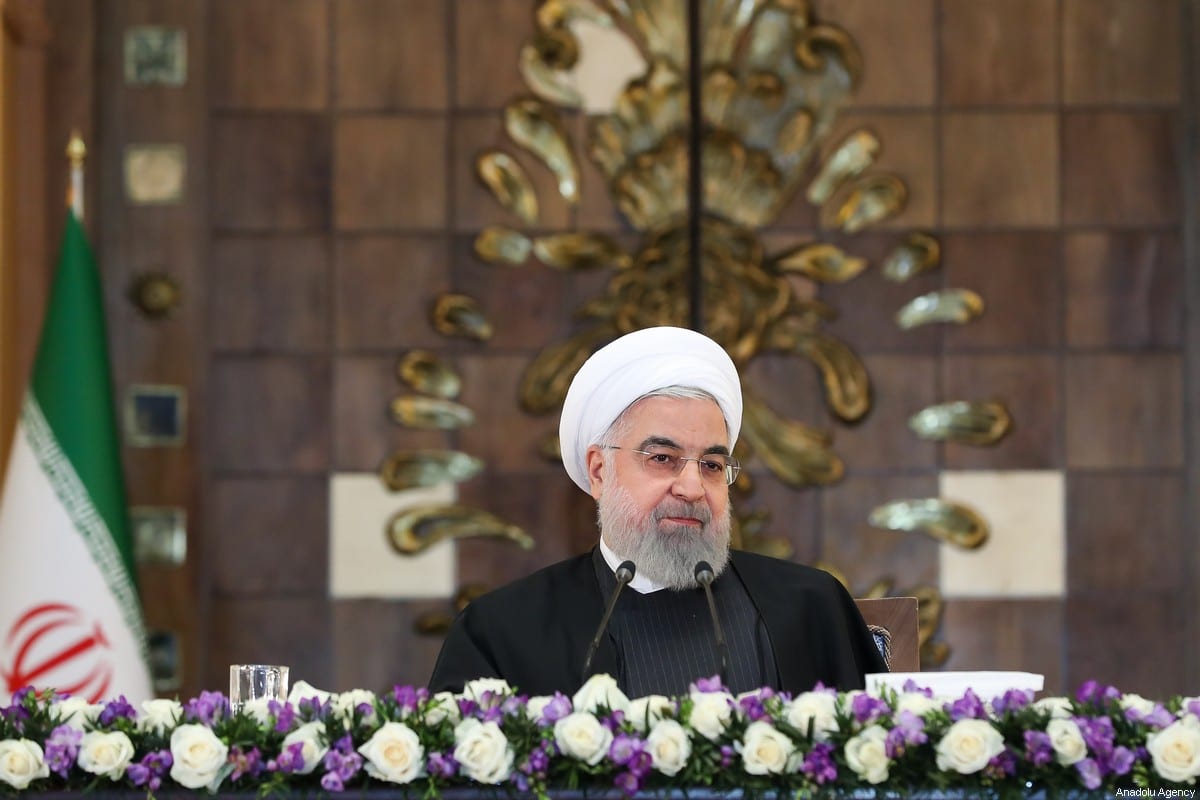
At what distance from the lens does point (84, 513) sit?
4.68 metres

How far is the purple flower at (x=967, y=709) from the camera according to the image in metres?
2.13

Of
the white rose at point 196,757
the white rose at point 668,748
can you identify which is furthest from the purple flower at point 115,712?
the white rose at point 668,748

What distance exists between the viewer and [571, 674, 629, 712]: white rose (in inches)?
85.8

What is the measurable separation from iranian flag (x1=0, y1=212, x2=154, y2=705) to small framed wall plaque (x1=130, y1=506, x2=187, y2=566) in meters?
0.32

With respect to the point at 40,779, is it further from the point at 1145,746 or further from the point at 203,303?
the point at 203,303

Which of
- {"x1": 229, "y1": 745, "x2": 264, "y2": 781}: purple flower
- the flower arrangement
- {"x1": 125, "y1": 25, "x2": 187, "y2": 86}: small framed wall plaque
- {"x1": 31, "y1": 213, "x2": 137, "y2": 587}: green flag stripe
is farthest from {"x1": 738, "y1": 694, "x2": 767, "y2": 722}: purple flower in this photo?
{"x1": 125, "y1": 25, "x2": 187, "y2": 86}: small framed wall plaque

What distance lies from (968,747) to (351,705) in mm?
762

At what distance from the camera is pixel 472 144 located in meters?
5.23

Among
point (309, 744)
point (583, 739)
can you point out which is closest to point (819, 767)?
point (583, 739)

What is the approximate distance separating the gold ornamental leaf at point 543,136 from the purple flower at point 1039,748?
131 inches

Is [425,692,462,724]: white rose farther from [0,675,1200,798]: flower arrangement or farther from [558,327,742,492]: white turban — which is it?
[558,327,742,492]: white turban

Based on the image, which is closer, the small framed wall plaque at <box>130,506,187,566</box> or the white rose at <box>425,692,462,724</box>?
the white rose at <box>425,692,462,724</box>

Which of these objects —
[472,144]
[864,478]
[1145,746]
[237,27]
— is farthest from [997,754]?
[237,27]

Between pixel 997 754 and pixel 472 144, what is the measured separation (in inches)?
136
